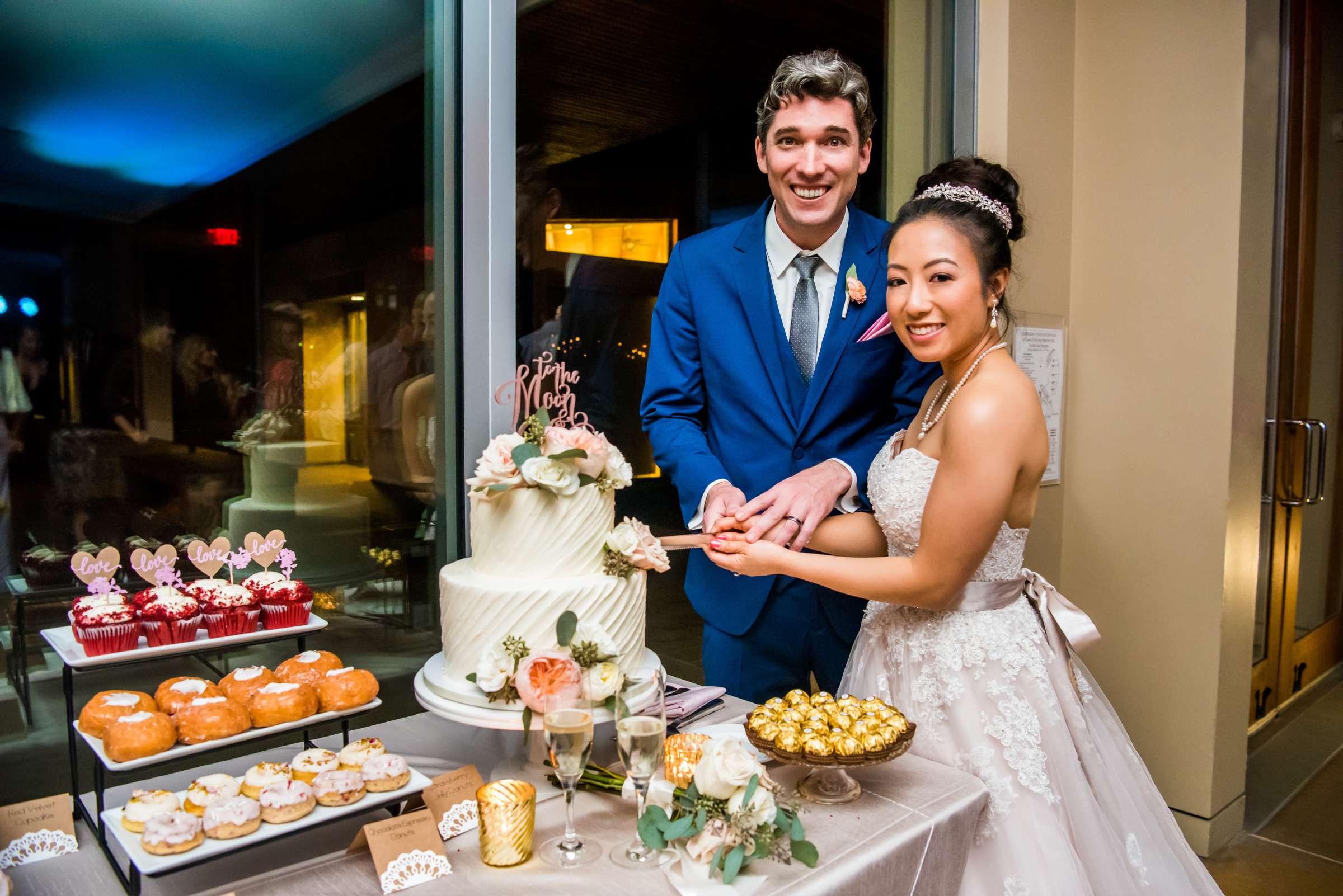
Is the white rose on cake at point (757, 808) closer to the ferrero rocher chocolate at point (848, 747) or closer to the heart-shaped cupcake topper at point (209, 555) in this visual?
the ferrero rocher chocolate at point (848, 747)

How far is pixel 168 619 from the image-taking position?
4.91 ft

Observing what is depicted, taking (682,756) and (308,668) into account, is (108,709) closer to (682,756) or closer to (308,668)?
(308,668)

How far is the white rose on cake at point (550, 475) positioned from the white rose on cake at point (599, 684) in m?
0.32

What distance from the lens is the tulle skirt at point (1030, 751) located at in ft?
5.14

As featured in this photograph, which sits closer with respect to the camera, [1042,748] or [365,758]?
[365,758]

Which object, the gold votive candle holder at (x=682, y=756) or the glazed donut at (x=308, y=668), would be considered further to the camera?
the glazed donut at (x=308, y=668)

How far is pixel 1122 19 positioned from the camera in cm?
319

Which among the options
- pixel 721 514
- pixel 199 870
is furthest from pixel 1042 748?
pixel 199 870

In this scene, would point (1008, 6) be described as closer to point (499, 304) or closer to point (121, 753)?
point (499, 304)

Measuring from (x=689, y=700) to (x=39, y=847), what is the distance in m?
1.09

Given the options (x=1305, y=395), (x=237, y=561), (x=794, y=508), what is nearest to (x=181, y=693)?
(x=237, y=561)

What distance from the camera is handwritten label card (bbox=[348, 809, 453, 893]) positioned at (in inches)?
48.0

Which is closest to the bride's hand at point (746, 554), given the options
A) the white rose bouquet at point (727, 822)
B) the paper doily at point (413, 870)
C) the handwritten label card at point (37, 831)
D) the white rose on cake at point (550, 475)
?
the white rose on cake at point (550, 475)

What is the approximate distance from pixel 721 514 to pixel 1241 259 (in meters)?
2.12
